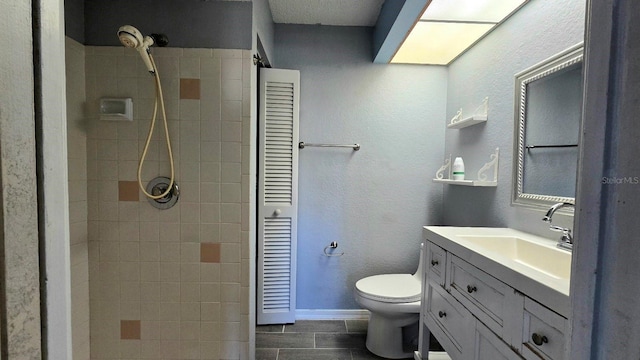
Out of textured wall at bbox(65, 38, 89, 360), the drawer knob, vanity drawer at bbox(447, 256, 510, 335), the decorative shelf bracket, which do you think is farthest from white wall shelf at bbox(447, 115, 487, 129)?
textured wall at bbox(65, 38, 89, 360)

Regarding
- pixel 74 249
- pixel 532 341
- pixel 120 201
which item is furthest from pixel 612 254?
pixel 74 249

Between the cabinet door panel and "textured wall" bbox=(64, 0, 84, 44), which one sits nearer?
the cabinet door panel

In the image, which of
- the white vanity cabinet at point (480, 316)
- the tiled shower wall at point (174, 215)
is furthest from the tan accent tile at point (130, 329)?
the white vanity cabinet at point (480, 316)

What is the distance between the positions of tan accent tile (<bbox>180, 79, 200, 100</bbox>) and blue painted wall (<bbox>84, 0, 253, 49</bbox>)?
18 centimetres

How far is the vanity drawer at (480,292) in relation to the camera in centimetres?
100

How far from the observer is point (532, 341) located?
0.86 metres

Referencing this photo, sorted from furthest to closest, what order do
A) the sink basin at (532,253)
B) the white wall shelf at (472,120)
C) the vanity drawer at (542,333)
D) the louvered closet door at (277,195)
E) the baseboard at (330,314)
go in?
1. the baseboard at (330,314)
2. the louvered closet door at (277,195)
3. the white wall shelf at (472,120)
4. the sink basin at (532,253)
5. the vanity drawer at (542,333)

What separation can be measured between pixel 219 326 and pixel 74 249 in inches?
32.3

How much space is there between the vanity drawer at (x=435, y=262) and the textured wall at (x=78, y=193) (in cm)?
181

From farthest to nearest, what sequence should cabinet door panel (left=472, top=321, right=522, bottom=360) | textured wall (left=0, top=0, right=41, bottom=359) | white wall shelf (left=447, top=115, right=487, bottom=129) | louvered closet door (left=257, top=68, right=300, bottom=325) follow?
louvered closet door (left=257, top=68, right=300, bottom=325) < white wall shelf (left=447, top=115, right=487, bottom=129) < cabinet door panel (left=472, top=321, right=522, bottom=360) < textured wall (left=0, top=0, right=41, bottom=359)

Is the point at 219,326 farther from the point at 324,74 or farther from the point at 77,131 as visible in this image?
the point at 324,74

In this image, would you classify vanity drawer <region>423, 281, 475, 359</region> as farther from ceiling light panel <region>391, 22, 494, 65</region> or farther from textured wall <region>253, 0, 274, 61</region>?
textured wall <region>253, 0, 274, 61</region>

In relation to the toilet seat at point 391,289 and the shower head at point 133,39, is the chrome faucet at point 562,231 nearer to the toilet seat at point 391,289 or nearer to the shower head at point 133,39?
the toilet seat at point 391,289

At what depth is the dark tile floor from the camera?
6.31 ft
